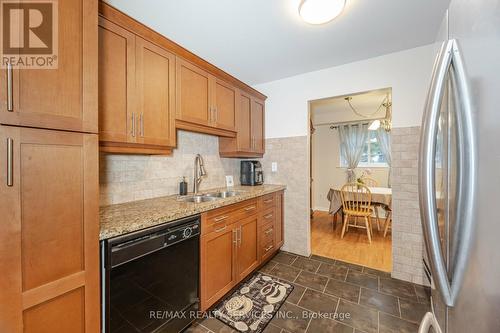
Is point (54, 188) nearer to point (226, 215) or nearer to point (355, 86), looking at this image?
point (226, 215)

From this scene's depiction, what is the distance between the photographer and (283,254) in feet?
9.02

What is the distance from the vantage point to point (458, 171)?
0.59 m

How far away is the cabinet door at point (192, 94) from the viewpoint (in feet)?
5.87

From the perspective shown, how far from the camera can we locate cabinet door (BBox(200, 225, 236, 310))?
5.13ft

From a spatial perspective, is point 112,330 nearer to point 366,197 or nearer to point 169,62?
point 169,62

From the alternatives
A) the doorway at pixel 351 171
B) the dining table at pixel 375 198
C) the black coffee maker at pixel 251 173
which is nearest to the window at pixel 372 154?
the doorway at pixel 351 171

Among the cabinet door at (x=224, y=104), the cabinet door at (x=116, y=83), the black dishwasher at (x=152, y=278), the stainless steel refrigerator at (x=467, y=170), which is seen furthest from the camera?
the cabinet door at (x=224, y=104)

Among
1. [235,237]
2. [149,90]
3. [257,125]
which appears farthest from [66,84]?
[257,125]

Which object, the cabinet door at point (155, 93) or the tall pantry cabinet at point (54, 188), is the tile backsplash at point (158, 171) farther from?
the tall pantry cabinet at point (54, 188)

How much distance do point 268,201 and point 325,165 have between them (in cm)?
339

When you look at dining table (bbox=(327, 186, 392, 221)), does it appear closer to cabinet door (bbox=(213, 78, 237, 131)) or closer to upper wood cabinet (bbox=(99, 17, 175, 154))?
cabinet door (bbox=(213, 78, 237, 131))

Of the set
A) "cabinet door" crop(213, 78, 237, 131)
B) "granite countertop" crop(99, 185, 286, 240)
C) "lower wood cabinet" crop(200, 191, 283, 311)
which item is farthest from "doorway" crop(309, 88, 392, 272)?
"granite countertop" crop(99, 185, 286, 240)

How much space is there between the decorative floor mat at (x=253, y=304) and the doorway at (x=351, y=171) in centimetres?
105

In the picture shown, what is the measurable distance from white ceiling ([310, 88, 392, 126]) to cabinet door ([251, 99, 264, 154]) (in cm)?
152
